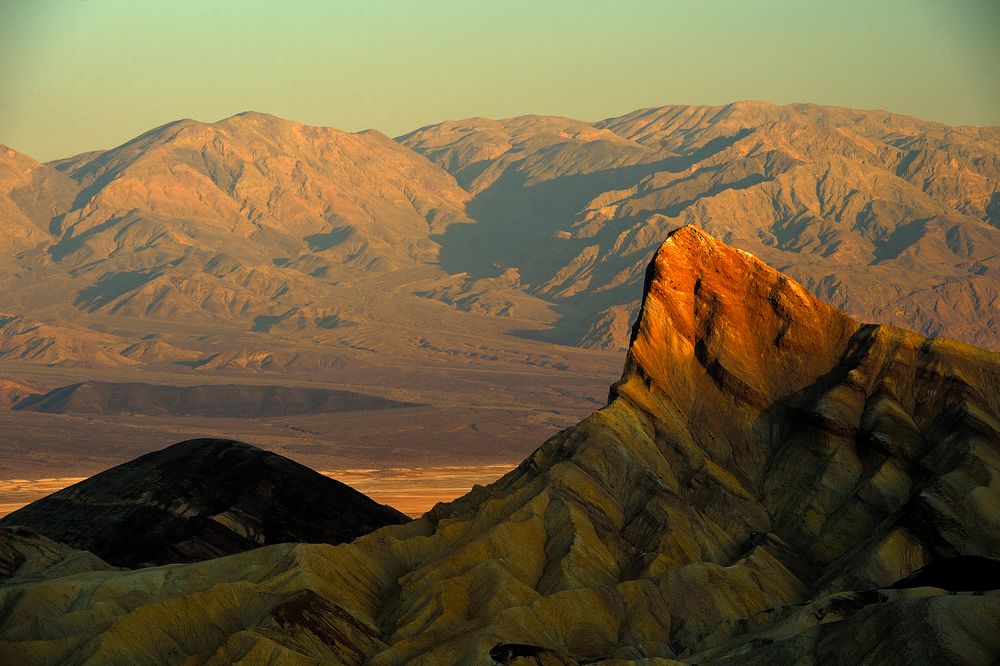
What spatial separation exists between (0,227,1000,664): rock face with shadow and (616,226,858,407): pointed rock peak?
0.16m

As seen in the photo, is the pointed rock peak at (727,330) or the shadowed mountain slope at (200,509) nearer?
the pointed rock peak at (727,330)

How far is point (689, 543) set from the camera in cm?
9269

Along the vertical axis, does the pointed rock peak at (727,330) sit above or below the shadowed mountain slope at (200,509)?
above

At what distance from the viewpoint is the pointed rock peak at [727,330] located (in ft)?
357

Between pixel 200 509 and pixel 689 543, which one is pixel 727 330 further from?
pixel 200 509

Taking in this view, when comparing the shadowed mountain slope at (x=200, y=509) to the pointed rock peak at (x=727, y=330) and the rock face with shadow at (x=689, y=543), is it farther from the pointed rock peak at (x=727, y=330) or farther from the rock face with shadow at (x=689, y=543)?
the pointed rock peak at (x=727, y=330)

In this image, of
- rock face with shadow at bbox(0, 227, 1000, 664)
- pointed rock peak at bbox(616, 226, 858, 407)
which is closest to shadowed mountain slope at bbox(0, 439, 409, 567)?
rock face with shadow at bbox(0, 227, 1000, 664)

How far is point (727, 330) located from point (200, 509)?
45336mm

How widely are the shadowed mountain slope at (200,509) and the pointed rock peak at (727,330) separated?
3217 centimetres

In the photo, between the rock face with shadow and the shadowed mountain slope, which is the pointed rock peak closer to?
the rock face with shadow

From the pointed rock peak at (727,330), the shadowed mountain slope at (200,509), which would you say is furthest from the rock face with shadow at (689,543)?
the shadowed mountain slope at (200,509)

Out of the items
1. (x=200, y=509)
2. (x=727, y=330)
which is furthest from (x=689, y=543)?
(x=200, y=509)

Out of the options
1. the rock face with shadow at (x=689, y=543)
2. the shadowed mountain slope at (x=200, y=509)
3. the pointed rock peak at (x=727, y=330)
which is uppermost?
the pointed rock peak at (x=727, y=330)

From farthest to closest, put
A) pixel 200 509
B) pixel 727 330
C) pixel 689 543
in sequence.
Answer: pixel 200 509, pixel 727 330, pixel 689 543
